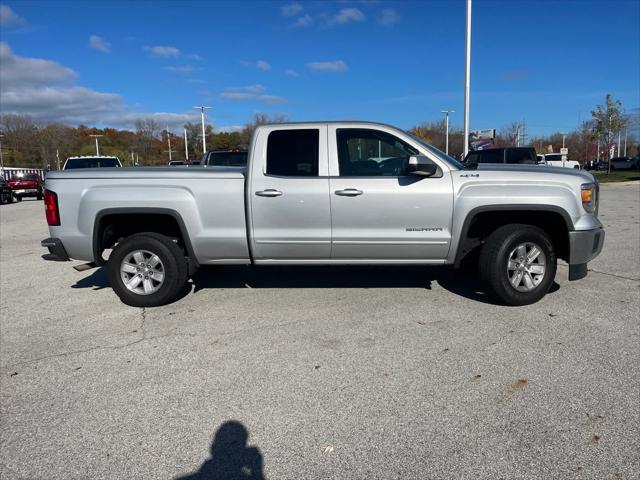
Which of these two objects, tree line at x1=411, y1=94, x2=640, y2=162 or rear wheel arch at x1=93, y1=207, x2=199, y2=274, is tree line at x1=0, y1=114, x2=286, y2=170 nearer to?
tree line at x1=411, y1=94, x2=640, y2=162

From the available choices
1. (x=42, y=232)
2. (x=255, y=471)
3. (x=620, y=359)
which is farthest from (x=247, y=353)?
(x=42, y=232)

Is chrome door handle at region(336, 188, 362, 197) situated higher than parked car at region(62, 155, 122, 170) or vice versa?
parked car at region(62, 155, 122, 170)

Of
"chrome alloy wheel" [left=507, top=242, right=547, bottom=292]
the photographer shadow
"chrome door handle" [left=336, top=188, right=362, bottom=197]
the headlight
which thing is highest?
"chrome door handle" [left=336, top=188, right=362, bottom=197]

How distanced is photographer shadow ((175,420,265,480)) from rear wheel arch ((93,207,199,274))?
2.69 meters

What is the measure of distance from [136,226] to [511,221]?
4361mm

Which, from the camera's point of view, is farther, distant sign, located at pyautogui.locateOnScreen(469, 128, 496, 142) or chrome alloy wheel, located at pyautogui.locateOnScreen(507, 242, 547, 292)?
distant sign, located at pyautogui.locateOnScreen(469, 128, 496, 142)

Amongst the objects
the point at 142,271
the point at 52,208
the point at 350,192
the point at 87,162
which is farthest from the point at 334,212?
the point at 87,162

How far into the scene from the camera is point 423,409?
10.4 feet

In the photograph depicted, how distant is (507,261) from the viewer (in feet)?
16.4

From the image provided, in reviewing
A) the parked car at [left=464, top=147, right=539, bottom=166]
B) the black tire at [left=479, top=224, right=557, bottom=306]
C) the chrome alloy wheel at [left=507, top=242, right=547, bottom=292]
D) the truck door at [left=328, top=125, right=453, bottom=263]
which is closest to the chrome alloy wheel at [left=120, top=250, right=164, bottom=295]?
the truck door at [left=328, top=125, right=453, bottom=263]

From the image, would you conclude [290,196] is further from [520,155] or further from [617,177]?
[617,177]

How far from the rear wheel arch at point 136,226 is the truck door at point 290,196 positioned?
2.52 feet

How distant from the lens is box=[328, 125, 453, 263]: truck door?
5.02 meters

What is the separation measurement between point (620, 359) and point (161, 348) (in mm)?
3872
